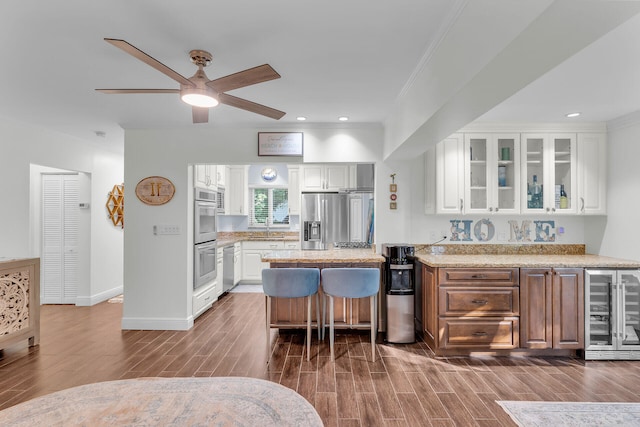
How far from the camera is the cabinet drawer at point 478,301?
3.13 m

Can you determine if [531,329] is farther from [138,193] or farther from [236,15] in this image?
[138,193]

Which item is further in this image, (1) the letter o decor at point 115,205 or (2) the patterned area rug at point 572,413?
(1) the letter o decor at point 115,205

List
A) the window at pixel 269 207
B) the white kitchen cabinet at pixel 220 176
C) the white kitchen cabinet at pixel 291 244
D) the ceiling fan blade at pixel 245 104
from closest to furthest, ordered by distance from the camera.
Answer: the ceiling fan blade at pixel 245 104, the white kitchen cabinet at pixel 220 176, the white kitchen cabinet at pixel 291 244, the window at pixel 269 207

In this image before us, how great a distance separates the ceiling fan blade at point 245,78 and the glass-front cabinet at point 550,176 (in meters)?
3.12

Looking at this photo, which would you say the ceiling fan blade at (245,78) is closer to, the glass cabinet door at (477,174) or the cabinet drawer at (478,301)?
the cabinet drawer at (478,301)

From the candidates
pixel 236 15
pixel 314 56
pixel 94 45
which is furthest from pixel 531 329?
pixel 94 45

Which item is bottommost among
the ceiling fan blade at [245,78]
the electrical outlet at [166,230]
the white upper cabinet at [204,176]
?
the electrical outlet at [166,230]

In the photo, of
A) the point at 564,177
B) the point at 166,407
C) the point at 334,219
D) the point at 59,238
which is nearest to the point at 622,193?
the point at 564,177

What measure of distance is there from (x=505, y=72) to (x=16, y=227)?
16.8 ft

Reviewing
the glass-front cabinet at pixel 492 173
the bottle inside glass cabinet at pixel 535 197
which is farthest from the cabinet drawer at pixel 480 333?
the bottle inside glass cabinet at pixel 535 197

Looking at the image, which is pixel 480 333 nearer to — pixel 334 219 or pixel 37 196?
pixel 334 219

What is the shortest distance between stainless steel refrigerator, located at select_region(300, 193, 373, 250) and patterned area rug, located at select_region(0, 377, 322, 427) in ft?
13.8

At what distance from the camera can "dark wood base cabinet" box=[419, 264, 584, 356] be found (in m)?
3.11

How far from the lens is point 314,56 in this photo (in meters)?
2.29
